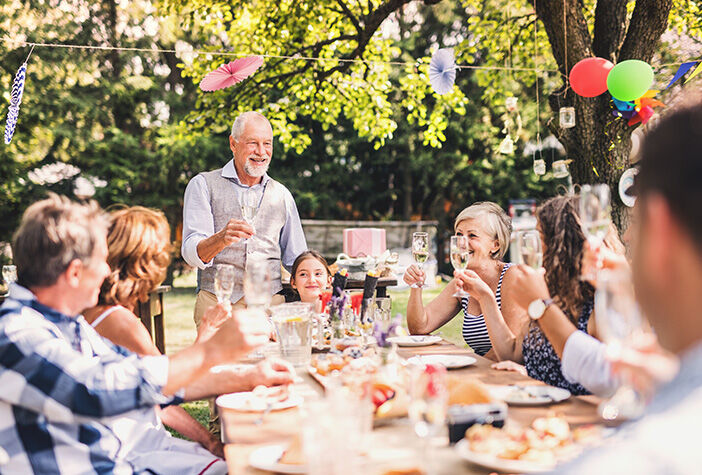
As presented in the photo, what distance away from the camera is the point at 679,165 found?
83cm

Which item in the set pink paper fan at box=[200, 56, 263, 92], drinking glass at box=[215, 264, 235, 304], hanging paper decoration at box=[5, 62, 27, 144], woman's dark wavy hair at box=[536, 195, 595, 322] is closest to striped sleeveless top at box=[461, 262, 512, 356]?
woman's dark wavy hair at box=[536, 195, 595, 322]

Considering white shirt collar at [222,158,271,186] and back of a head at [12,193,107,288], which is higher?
white shirt collar at [222,158,271,186]

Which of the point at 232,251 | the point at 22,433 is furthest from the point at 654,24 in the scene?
the point at 22,433

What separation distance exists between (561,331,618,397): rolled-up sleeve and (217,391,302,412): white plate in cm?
80

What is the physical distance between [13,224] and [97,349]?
547 inches

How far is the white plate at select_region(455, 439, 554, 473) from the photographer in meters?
1.26

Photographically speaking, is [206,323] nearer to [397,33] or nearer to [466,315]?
[466,315]

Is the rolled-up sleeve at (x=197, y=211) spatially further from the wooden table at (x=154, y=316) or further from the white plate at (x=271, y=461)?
the white plate at (x=271, y=461)

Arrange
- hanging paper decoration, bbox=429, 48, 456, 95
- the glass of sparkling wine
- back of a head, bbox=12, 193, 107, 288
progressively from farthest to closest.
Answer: hanging paper decoration, bbox=429, 48, 456, 95 < the glass of sparkling wine < back of a head, bbox=12, 193, 107, 288

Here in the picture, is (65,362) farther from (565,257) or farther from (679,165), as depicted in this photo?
(565,257)

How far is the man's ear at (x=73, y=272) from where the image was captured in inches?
60.3

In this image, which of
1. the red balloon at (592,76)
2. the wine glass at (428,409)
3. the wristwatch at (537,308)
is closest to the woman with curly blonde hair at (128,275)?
the wristwatch at (537,308)

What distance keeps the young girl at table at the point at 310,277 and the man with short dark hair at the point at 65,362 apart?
1.95m

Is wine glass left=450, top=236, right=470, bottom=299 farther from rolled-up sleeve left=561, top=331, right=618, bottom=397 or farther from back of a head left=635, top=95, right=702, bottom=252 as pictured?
back of a head left=635, top=95, right=702, bottom=252
